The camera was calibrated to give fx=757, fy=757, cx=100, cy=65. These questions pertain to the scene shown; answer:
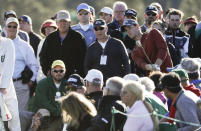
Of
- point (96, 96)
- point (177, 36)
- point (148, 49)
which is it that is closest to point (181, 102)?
point (96, 96)

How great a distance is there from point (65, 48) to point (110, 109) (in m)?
3.58

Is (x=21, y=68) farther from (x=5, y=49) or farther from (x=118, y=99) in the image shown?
(x=118, y=99)

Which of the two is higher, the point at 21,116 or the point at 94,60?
the point at 94,60

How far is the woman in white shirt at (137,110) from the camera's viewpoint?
8625mm

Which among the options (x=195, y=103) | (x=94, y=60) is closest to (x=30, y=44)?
(x=94, y=60)

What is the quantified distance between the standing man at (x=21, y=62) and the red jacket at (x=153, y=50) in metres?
2.01

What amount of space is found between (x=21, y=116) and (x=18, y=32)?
2469 mm

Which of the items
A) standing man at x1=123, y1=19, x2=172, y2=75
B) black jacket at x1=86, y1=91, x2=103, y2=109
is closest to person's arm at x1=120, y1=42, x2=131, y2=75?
standing man at x1=123, y1=19, x2=172, y2=75

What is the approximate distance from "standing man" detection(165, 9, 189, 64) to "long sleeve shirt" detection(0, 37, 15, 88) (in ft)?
11.0

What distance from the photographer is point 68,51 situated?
41.7 ft

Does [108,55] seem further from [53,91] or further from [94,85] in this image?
[94,85]

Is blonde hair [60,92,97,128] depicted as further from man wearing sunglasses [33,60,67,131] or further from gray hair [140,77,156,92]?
man wearing sunglasses [33,60,67,131]

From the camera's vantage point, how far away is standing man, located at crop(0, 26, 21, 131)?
1098 centimetres

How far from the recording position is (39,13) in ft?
115
